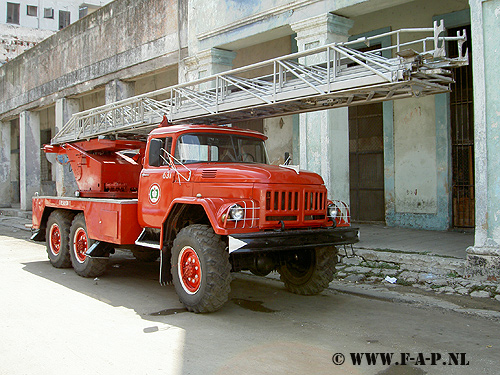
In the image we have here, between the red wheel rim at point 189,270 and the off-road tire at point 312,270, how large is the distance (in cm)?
147

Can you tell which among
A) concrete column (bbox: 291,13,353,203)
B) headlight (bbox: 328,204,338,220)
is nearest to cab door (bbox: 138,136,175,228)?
headlight (bbox: 328,204,338,220)

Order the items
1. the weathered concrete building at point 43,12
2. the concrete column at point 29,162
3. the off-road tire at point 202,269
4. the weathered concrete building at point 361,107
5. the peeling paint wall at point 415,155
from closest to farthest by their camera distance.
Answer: the off-road tire at point 202,269, the weathered concrete building at point 361,107, the peeling paint wall at point 415,155, the concrete column at point 29,162, the weathered concrete building at point 43,12

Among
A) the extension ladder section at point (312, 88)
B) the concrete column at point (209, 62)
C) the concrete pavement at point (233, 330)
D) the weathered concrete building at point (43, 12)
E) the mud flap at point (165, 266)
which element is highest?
the weathered concrete building at point (43, 12)

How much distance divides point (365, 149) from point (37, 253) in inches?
364

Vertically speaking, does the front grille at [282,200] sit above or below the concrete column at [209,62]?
below

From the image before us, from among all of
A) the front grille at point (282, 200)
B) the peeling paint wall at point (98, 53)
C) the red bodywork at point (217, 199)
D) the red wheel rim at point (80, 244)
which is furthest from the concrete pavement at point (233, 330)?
the peeling paint wall at point (98, 53)

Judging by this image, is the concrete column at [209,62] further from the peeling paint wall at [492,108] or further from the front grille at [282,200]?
the front grille at [282,200]

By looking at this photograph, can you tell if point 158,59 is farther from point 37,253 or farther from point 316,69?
point 316,69

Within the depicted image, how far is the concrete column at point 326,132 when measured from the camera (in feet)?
35.7

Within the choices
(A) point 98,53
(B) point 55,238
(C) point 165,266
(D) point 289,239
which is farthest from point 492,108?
(A) point 98,53

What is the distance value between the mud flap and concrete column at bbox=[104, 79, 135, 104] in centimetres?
1238

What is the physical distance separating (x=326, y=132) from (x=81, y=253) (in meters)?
5.68

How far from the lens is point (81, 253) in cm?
902

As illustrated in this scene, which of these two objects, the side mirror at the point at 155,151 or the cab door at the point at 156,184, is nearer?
the cab door at the point at 156,184
